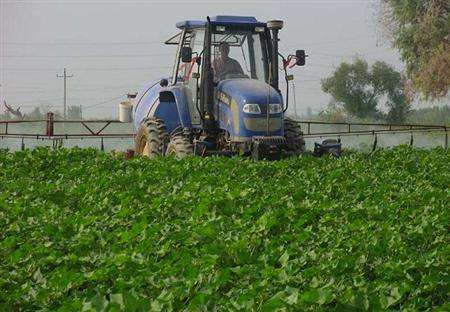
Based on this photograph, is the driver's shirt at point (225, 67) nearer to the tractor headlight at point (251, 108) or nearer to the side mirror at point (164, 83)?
the tractor headlight at point (251, 108)

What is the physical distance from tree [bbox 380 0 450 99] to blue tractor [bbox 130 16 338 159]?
2454 cm

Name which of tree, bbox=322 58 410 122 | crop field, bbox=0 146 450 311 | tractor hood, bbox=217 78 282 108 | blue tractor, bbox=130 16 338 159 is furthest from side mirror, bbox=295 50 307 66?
tree, bbox=322 58 410 122

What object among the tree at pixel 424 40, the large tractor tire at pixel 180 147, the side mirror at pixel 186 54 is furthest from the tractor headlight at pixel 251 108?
the tree at pixel 424 40

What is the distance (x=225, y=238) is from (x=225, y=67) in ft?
24.3

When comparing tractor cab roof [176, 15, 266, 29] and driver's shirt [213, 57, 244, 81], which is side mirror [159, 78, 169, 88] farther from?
driver's shirt [213, 57, 244, 81]

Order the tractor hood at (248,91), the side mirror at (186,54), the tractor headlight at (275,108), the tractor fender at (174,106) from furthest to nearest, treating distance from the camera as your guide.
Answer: the tractor fender at (174,106) < the tractor headlight at (275,108) < the tractor hood at (248,91) < the side mirror at (186,54)

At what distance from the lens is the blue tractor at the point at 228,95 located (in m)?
13.0

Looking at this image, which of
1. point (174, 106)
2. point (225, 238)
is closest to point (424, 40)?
point (174, 106)

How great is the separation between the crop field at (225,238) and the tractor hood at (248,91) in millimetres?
1121

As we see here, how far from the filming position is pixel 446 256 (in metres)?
5.76

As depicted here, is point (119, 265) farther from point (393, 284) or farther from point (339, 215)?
point (339, 215)

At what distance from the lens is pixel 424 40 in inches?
1517

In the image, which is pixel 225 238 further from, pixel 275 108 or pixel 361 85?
pixel 361 85

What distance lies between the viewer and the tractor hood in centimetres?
1271
